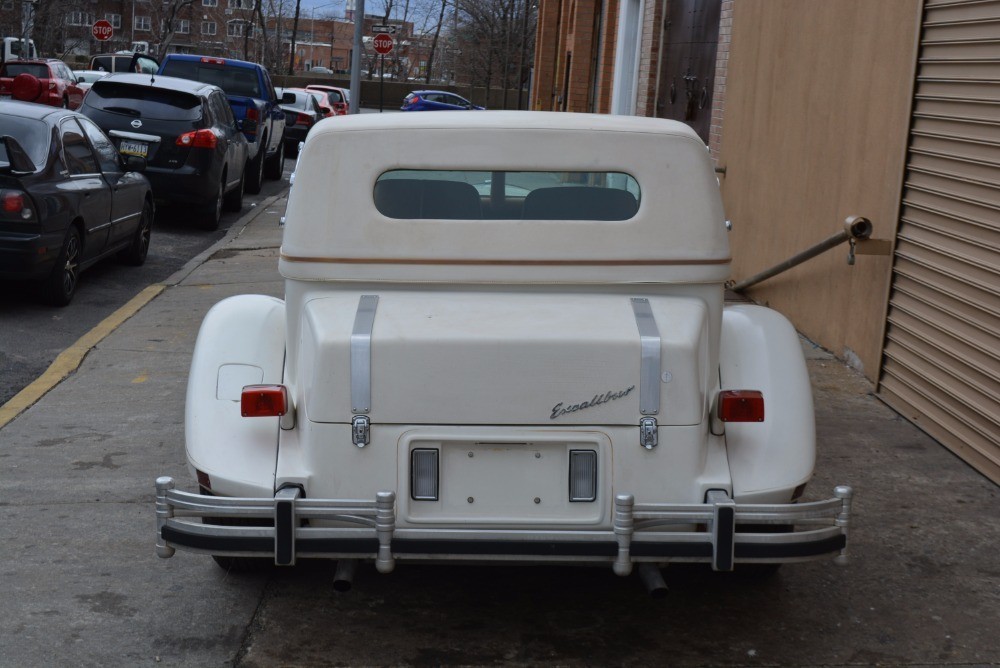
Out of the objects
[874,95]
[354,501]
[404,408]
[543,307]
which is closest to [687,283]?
[543,307]

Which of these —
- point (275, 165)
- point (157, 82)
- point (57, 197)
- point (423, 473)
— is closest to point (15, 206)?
point (57, 197)

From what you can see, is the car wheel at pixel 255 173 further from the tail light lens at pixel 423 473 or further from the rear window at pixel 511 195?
the tail light lens at pixel 423 473

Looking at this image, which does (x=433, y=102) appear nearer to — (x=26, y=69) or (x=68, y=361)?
(x=26, y=69)

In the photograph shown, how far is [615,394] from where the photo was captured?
3807 mm

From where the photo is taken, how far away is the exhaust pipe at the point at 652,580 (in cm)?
381

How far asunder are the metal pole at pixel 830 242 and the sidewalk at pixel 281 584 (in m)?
1.28

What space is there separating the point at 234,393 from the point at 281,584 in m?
0.81

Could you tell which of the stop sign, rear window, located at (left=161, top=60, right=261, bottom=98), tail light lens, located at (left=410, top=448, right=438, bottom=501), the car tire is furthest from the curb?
the stop sign

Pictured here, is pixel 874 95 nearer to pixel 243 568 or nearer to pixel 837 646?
pixel 837 646

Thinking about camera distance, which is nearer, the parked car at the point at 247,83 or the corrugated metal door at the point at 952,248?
the corrugated metal door at the point at 952,248

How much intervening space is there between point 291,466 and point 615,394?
1.09 m

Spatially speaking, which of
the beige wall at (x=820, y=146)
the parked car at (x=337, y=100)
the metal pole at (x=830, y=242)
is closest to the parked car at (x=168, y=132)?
the beige wall at (x=820, y=146)

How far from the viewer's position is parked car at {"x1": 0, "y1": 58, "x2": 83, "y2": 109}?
27734 millimetres

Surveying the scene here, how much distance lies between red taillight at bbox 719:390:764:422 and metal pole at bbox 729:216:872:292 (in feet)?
13.3
